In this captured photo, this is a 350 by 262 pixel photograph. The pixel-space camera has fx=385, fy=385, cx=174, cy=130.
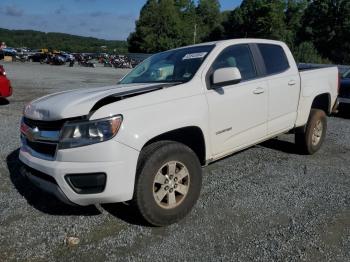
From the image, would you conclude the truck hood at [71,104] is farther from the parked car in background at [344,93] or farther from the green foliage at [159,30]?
the green foliage at [159,30]

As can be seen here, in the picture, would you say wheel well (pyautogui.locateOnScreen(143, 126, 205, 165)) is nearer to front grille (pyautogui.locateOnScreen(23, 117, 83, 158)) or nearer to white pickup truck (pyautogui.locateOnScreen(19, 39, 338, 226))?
white pickup truck (pyautogui.locateOnScreen(19, 39, 338, 226))

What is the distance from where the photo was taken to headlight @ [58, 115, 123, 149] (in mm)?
3191

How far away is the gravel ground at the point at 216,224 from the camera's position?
3.22m

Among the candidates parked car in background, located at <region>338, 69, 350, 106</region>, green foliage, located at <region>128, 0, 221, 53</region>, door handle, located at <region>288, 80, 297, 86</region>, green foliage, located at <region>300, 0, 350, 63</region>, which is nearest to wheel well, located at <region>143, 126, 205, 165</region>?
door handle, located at <region>288, 80, 297, 86</region>

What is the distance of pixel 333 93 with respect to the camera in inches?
252

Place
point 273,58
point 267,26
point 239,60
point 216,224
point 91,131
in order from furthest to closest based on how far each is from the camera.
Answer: point 267,26 < point 273,58 < point 239,60 < point 216,224 < point 91,131

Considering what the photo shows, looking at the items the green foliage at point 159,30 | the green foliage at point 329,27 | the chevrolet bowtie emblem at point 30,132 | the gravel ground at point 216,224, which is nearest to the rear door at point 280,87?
the gravel ground at point 216,224

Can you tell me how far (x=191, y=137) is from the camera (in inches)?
160

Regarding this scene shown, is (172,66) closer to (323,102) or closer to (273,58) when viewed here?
(273,58)

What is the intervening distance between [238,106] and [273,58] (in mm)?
1368

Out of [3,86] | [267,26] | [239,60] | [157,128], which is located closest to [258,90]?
[239,60]

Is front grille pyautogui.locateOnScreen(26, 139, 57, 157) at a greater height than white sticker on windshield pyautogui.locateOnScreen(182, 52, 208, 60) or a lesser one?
lesser

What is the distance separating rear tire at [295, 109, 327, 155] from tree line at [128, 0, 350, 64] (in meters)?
31.0

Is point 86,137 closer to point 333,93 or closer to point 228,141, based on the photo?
point 228,141
